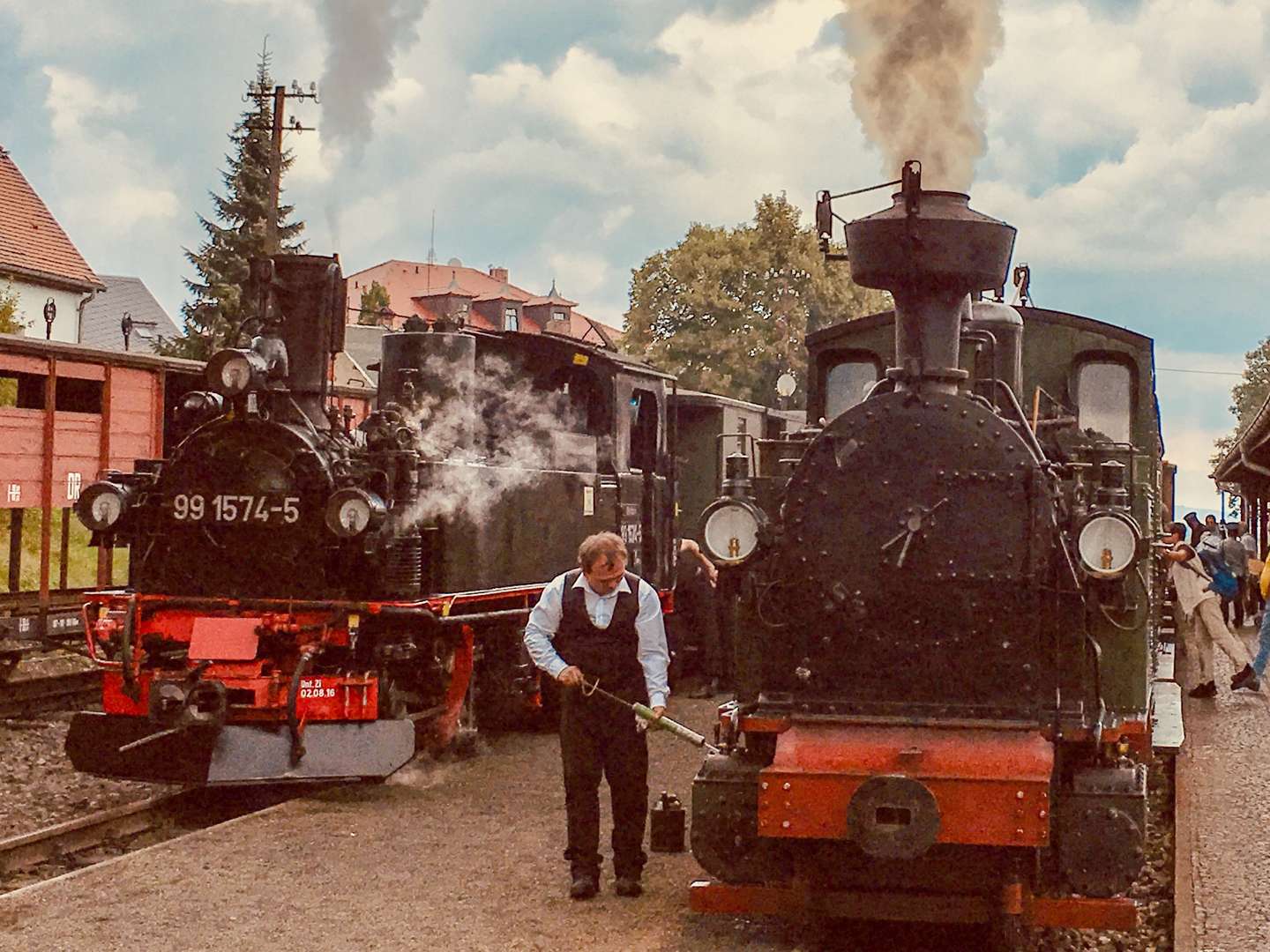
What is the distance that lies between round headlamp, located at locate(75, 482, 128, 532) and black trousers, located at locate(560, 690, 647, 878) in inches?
138

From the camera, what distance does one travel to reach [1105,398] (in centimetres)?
709

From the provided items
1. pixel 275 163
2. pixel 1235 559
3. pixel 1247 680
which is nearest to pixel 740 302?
pixel 275 163

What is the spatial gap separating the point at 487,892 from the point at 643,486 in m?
5.83

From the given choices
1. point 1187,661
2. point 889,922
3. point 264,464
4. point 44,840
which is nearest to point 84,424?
point 264,464

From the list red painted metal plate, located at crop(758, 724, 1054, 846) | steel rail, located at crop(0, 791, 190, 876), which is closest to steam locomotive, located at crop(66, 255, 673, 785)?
steel rail, located at crop(0, 791, 190, 876)

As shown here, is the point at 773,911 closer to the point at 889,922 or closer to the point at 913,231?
the point at 889,922

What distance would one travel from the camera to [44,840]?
7.20 meters

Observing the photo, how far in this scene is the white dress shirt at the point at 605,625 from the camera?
6.21m

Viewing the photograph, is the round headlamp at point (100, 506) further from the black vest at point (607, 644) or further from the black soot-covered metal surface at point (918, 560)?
the black soot-covered metal surface at point (918, 560)

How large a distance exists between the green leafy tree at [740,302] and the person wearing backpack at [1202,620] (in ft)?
93.7

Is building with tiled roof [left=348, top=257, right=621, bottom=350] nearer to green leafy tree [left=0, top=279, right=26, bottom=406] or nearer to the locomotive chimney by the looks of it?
green leafy tree [left=0, top=279, right=26, bottom=406]

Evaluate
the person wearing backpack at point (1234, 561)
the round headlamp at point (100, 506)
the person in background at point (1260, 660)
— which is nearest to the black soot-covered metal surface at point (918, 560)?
the round headlamp at point (100, 506)

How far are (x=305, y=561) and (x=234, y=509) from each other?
19.4 inches

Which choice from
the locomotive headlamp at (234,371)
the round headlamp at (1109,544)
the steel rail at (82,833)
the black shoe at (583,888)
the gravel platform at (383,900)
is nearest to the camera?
the round headlamp at (1109,544)
